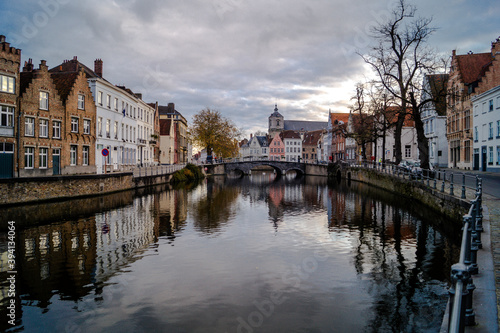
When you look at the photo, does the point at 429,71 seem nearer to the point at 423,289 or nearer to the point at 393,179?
the point at 393,179

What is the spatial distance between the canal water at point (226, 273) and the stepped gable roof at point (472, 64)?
30.0 meters

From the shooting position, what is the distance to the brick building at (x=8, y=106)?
83.4 ft

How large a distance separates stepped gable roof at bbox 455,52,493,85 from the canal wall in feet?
49.5

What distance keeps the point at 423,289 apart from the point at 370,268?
79.4 inches

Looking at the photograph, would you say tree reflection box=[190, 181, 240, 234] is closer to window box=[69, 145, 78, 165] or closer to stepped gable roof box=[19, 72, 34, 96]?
window box=[69, 145, 78, 165]

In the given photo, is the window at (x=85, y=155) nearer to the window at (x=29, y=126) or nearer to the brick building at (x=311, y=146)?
the window at (x=29, y=126)

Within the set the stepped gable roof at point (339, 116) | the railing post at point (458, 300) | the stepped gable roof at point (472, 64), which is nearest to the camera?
the railing post at point (458, 300)

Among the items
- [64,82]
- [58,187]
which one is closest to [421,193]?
[58,187]

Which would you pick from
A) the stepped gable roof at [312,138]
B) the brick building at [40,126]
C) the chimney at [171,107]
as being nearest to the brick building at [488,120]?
the brick building at [40,126]

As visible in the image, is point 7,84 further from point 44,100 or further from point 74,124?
point 74,124

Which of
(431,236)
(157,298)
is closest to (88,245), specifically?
(157,298)

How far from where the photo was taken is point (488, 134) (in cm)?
3459

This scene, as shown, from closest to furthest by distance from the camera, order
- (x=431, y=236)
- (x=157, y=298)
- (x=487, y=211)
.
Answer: (x=157, y=298) < (x=487, y=211) < (x=431, y=236)

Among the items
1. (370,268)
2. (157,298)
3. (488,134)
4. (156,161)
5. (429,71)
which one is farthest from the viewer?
(156,161)
